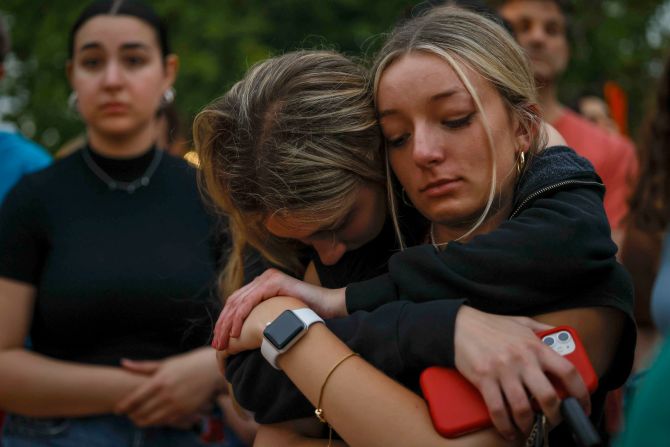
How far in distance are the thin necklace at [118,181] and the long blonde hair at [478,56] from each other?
1.52 m

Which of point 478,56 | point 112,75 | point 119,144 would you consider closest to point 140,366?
point 119,144

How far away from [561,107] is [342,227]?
107 inches

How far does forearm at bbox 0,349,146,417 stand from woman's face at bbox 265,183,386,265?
3.91ft

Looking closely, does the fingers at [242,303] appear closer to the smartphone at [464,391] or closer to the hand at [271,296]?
the hand at [271,296]

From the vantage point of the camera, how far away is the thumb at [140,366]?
11.3ft

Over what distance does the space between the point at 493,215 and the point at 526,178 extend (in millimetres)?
113

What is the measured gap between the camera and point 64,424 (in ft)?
11.4

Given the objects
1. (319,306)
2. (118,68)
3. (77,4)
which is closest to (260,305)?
(319,306)

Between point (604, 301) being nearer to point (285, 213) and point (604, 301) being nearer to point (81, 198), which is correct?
point (285, 213)

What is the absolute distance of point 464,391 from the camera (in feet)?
6.72

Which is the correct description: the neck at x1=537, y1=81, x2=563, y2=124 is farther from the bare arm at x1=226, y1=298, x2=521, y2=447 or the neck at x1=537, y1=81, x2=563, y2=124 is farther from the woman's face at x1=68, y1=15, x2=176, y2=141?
the bare arm at x1=226, y1=298, x2=521, y2=447

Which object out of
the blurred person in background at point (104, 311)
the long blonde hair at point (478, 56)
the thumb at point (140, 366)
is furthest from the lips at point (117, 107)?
the long blonde hair at point (478, 56)

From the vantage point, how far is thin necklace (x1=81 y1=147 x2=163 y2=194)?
12.1 ft

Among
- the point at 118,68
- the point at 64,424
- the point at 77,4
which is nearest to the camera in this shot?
the point at 64,424
